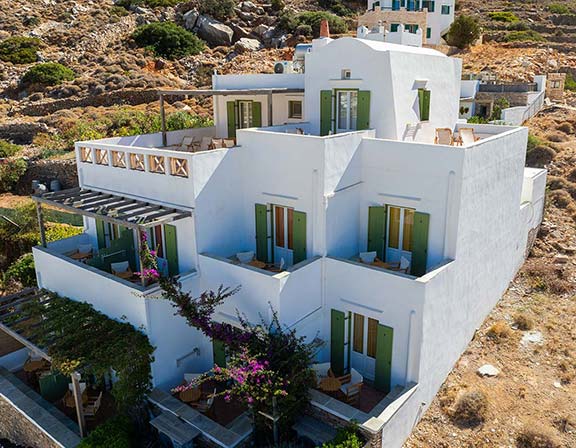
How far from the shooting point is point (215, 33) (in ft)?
200

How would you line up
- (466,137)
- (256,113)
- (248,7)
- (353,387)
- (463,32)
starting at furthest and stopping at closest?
(248,7), (463,32), (256,113), (466,137), (353,387)

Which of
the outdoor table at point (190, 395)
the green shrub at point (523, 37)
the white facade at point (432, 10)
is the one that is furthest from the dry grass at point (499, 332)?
the green shrub at point (523, 37)

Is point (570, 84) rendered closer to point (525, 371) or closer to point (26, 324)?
point (525, 371)

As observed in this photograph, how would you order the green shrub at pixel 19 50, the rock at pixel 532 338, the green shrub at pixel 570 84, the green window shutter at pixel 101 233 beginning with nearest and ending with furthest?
the rock at pixel 532 338, the green window shutter at pixel 101 233, the green shrub at pixel 570 84, the green shrub at pixel 19 50

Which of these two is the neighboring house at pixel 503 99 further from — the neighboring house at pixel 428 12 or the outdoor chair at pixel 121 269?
the outdoor chair at pixel 121 269

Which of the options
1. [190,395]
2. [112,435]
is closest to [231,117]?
[190,395]

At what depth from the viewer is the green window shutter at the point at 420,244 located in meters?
13.5

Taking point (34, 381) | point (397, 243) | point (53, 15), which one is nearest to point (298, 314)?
point (397, 243)

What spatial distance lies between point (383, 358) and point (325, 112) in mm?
8304

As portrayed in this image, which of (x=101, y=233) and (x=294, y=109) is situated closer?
(x=101, y=233)

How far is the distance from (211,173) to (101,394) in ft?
23.6

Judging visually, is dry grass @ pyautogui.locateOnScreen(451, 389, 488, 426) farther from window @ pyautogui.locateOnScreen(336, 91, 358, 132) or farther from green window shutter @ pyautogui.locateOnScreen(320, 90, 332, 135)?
green window shutter @ pyautogui.locateOnScreen(320, 90, 332, 135)

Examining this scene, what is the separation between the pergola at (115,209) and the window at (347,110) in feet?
20.3

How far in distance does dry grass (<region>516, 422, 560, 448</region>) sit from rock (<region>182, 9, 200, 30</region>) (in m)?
62.5
